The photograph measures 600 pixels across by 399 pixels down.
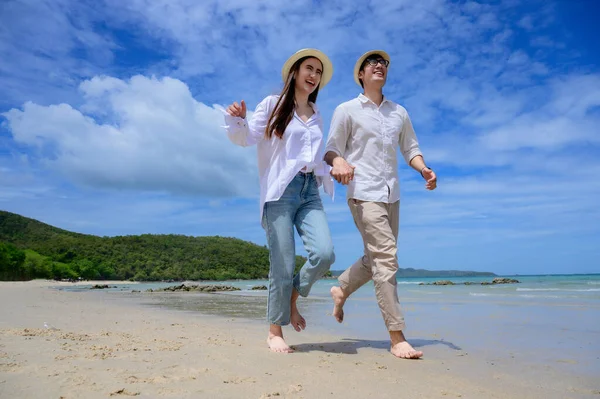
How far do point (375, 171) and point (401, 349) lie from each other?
4.43 ft

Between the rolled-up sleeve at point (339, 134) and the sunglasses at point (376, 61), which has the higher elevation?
the sunglasses at point (376, 61)

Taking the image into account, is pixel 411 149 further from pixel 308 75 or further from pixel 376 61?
pixel 308 75

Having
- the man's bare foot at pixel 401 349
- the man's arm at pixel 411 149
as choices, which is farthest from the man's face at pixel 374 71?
the man's bare foot at pixel 401 349

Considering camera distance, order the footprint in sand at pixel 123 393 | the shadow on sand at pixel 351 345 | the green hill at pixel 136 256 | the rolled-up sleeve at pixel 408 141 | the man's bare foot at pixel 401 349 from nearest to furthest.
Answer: the footprint in sand at pixel 123 393 → the man's bare foot at pixel 401 349 → the shadow on sand at pixel 351 345 → the rolled-up sleeve at pixel 408 141 → the green hill at pixel 136 256

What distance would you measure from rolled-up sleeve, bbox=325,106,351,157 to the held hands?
0.73 m

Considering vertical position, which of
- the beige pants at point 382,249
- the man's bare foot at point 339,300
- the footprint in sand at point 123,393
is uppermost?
the beige pants at point 382,249

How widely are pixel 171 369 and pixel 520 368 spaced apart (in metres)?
2.21

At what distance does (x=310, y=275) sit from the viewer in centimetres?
341

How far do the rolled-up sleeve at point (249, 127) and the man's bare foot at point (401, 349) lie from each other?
5.96ft

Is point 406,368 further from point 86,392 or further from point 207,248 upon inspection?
point 207,248

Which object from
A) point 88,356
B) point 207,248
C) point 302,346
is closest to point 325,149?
point 302,346

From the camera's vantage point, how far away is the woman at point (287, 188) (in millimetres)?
3379

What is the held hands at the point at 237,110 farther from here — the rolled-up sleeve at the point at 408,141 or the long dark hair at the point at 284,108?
the rolled-up sleeve at the point at 408,141

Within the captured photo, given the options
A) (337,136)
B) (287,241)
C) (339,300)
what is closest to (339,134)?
(337,136)
